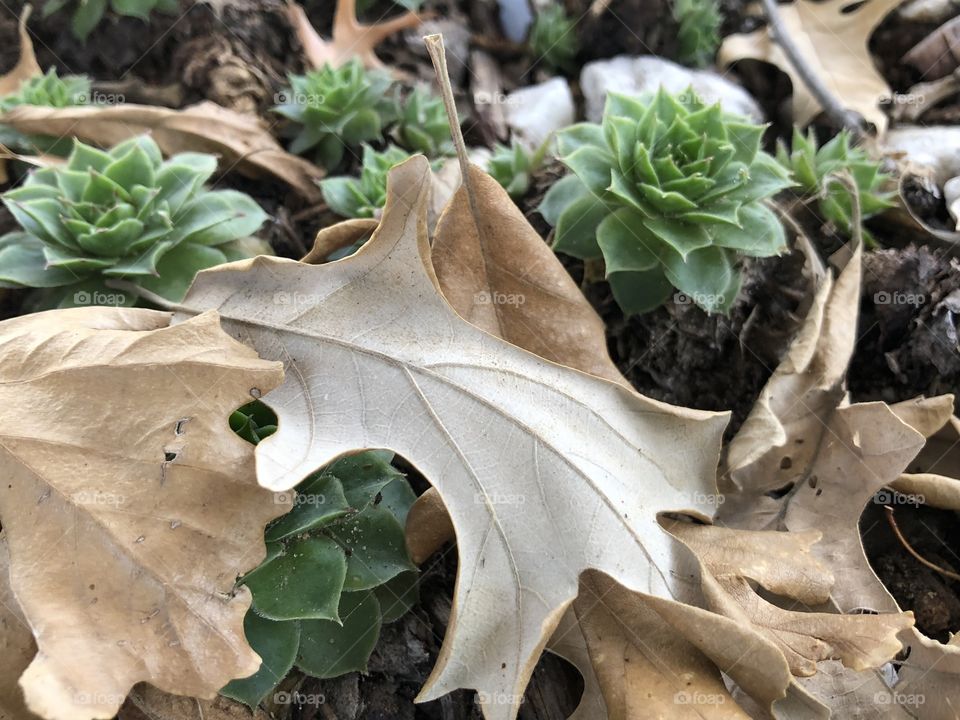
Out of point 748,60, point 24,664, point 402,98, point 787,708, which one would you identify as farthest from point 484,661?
point 748,60

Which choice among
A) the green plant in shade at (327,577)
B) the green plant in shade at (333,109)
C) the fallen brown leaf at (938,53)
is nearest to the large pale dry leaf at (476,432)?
the green plant in shade at (327,577)

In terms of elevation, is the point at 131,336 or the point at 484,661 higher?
the point at 131,336

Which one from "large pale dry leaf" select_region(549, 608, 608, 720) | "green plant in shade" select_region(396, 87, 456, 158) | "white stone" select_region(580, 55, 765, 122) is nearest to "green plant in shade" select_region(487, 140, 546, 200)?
"green plant in shade" select_region(396, 87, 456, 158)

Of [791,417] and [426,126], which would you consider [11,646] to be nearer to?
[791,417]

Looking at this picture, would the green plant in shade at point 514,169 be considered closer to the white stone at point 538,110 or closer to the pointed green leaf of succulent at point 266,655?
the white stone at point 538,110

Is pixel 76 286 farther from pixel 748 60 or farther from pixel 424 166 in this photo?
pixel 748 60

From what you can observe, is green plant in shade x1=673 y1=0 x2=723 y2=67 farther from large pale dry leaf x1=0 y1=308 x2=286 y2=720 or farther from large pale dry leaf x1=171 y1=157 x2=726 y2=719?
large pale dry leaf x1=0 y1=308 x2=286 y2=720
